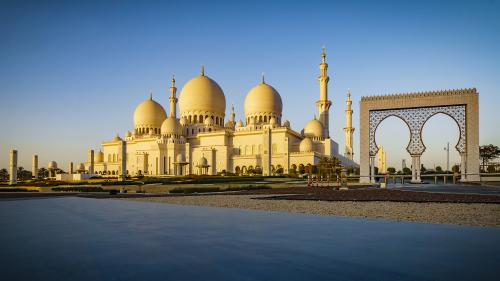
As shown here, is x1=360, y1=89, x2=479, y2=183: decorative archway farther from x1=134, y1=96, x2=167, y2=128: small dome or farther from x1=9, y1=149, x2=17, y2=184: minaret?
x1=134, y1=96, x2=167, y2=128: small dome

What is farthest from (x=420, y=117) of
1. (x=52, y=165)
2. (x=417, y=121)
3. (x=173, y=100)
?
(x=52, y=165)

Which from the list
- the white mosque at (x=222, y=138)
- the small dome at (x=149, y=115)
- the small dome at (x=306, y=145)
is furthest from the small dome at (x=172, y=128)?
the small dome at (x=306, y=145)

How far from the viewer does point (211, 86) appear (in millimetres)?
63812

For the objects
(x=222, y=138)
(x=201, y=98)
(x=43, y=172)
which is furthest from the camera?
(x=43, y=172)

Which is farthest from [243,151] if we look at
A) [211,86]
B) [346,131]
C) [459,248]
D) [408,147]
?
[459,248]

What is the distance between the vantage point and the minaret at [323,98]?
189ft

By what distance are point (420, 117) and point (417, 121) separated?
37cm

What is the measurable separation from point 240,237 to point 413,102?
25.9 m

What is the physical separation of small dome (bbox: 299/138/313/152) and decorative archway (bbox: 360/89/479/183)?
81.2ft

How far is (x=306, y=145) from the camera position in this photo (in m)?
55.1

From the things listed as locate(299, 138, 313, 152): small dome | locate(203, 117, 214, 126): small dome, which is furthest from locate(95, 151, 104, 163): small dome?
locate(299, 138, 313, 152): small dome

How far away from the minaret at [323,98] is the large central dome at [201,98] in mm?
17525

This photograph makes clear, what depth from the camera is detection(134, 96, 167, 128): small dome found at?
69438 millimetres

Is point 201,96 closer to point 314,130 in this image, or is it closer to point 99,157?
point 314,130
